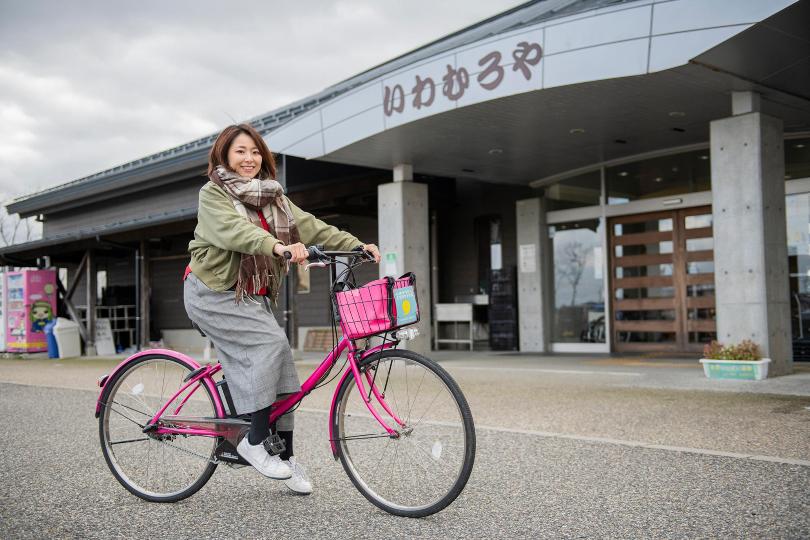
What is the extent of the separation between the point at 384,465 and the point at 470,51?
626cm

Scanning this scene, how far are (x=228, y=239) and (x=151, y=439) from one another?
3.88ft

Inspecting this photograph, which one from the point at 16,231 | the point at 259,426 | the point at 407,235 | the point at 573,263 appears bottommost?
the point at 259,426

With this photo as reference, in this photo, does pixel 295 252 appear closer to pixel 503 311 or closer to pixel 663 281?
pixel 663 281

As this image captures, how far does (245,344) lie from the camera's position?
3070mm

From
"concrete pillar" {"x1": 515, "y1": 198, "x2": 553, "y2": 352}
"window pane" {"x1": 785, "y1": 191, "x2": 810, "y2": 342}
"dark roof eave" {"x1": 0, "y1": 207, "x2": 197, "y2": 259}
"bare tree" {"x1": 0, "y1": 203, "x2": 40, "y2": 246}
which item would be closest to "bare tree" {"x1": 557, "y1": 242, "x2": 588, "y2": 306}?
"concrete pillar" {"x1": 515, "y1": 198, "x2": 553, "y2": 352}

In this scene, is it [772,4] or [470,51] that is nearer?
[772,4]

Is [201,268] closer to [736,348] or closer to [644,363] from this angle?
[736,348]

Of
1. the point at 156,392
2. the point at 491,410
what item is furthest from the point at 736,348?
the point at 156,392

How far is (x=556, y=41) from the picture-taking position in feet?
24.9

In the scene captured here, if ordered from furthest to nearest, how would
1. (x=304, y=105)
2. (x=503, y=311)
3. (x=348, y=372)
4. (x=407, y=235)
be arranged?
(x=304, y=105) < (x=503, y=311) < (x=407, y=235) < (x=348, y=372)

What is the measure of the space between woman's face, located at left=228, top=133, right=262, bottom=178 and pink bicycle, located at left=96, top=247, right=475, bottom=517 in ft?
1.89

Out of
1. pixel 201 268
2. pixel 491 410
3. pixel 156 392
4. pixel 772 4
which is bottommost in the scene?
pixel 491 410

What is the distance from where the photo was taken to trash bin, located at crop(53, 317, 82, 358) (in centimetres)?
1570

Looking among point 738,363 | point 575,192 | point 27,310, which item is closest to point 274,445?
point 738,363
